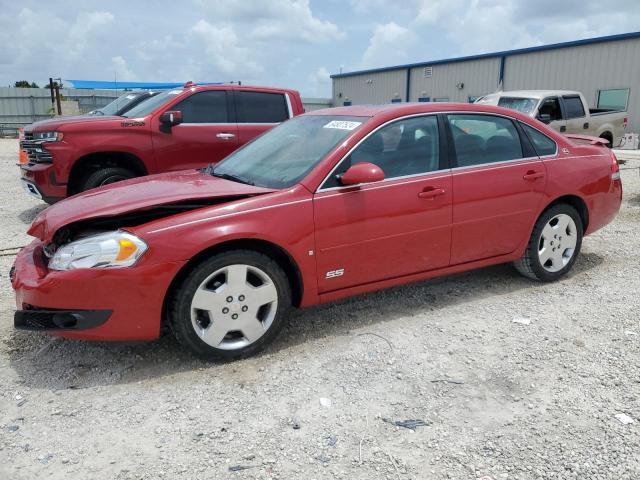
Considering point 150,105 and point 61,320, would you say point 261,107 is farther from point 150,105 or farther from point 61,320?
point 61,320

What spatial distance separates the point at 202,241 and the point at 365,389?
1248mm

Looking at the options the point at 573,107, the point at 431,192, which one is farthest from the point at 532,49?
the point at 431,192

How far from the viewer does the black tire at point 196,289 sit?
307 centimetres

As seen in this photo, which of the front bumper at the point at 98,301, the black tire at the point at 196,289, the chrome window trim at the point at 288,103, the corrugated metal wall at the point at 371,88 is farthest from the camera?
the corrugated metal wall at the point at 371,88

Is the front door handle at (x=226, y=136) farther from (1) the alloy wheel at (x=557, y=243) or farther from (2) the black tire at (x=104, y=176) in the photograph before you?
(1) the alloy wheel at (x=557, y=243)

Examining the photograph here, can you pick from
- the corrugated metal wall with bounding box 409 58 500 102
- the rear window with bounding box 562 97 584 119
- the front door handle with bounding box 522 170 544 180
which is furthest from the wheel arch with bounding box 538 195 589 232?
the corrugated metal wall with bounding box 409 58 500 102

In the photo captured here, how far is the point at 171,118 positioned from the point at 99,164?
1088 mm

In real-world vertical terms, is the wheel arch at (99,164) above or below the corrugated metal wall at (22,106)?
below

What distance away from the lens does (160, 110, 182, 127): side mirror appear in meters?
6.91

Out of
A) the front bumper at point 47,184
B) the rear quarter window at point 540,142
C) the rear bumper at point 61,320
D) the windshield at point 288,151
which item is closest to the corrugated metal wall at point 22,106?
the front bumper at point 47,184

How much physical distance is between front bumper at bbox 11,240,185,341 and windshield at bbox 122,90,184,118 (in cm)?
458

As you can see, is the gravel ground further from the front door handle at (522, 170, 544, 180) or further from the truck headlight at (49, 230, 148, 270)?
the front door handle at (522, 170, 544, 180)

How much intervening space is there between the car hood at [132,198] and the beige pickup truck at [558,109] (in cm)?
925

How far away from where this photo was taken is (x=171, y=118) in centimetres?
690
